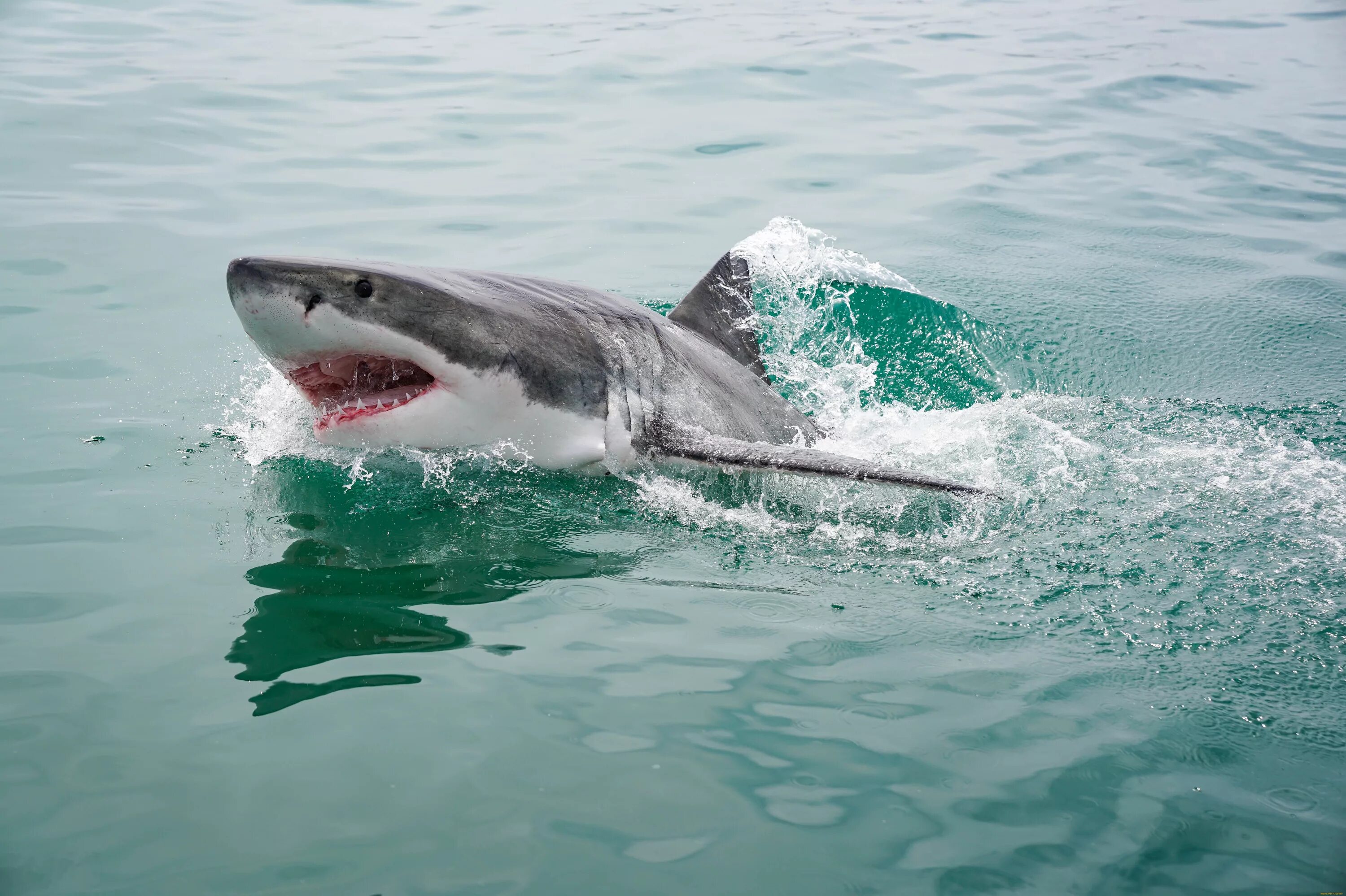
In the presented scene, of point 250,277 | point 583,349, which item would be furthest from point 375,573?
point 583,349

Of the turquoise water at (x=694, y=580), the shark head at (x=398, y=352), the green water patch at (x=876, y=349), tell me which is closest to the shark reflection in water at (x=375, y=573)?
the turquoise water at (x=694, y=580)

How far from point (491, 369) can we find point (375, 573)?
0.85m

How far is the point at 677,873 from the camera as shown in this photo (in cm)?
242

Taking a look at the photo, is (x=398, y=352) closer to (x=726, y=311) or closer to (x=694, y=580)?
(x=694, y=580)

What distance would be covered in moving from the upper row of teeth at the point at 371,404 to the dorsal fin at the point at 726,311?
1.71 m

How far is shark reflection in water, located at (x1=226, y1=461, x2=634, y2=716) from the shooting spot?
320 cm

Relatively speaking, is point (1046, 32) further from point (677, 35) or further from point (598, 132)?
point (598, 132)

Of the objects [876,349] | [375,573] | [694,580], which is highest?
[876,349]

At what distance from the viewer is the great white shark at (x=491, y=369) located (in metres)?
3.60

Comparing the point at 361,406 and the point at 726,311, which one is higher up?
the point at 726,311

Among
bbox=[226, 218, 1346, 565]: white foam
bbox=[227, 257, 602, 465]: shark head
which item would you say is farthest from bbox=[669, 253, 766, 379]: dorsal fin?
bbox=[227, 257, 602, 465]: shark head

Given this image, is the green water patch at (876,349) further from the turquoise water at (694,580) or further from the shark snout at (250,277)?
the shark snout at (250,277)

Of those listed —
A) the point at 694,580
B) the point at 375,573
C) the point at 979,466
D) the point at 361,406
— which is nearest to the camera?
the point at 375,573

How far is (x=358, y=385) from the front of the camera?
13.1 ft
